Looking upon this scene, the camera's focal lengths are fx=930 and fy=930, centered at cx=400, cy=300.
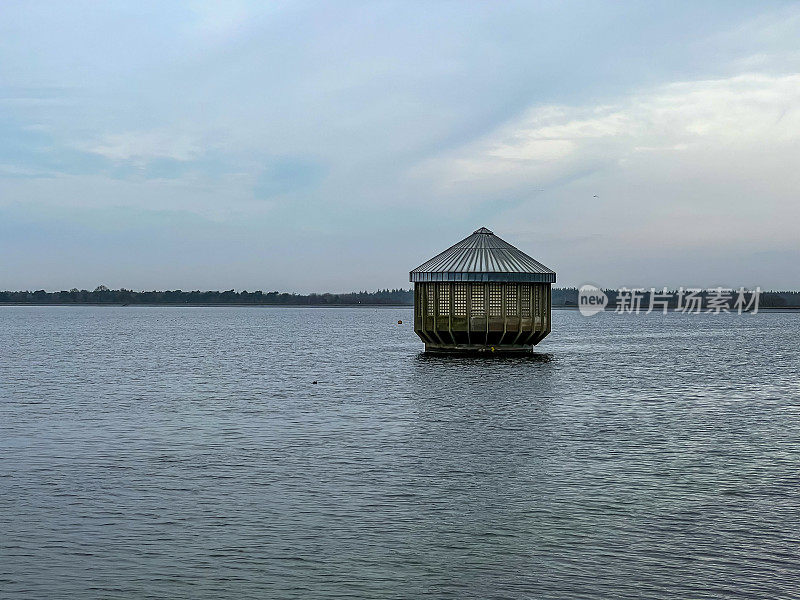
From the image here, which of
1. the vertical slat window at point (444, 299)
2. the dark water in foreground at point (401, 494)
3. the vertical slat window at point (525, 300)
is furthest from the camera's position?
the vertical slat window at point (444, 299)

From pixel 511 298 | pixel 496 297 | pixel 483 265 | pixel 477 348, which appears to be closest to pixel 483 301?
pixel 496 297

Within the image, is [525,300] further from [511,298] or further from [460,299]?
[460,299]

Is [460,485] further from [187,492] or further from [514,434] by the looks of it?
[514,434]

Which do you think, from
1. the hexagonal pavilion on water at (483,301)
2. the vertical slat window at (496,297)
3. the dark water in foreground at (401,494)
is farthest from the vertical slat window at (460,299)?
the dark water in foreground at (401,494)

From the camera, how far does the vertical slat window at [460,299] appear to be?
76.9 metres

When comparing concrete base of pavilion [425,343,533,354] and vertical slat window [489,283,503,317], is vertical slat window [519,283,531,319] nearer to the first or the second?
vertical slat window [489,283,503,317]

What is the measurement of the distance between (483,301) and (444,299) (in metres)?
3.36

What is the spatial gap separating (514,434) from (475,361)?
131ft

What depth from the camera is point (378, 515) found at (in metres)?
22.3

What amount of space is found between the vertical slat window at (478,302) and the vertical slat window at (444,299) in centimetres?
214

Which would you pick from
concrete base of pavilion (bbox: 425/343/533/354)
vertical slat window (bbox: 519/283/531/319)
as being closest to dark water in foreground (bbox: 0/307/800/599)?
concrete base of pavilion (bbox: 425/343/533/354)

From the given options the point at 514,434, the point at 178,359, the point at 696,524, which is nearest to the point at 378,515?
the point at 696,524

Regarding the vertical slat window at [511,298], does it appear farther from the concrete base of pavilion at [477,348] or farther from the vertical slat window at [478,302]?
the concrete base of pavilion at [477,348]

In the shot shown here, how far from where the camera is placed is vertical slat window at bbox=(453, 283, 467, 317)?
7688 centimetres
